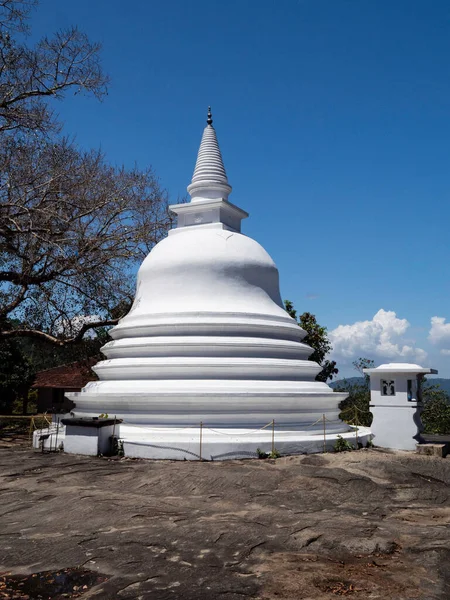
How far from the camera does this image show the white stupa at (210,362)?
1380 cm

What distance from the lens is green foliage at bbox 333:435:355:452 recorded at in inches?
555

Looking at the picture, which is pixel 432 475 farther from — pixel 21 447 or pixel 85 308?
pixel 85 308

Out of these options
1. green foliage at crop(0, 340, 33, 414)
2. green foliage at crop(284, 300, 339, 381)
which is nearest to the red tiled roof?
green foliage at crop(0, 340, 33, 414)

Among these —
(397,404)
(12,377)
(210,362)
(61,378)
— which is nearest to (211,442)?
(210,362)

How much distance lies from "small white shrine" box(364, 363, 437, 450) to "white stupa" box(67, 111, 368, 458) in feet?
2.44

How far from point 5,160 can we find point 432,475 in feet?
54.8

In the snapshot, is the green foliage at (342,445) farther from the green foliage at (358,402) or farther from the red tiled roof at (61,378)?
the red tiled roof at (61,378)

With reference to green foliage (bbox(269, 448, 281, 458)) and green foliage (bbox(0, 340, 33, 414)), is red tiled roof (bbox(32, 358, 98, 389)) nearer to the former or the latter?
green foliage (bbox(0, 340, 33, 414))

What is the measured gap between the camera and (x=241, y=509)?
28.6 feet

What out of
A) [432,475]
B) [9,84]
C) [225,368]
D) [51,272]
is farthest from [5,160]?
[432,475]

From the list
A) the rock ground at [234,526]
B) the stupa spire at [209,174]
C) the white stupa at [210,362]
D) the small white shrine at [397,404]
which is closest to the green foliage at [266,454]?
the white stupa at [210,362]

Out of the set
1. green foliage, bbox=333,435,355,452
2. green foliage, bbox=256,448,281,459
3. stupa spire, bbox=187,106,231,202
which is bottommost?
green foliage, bbox=256,448,281,459

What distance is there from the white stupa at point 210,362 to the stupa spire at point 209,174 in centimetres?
85

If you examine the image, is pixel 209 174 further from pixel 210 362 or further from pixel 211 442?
pixel 211 442
